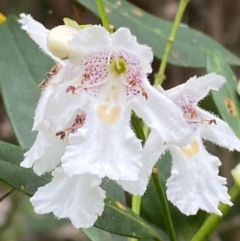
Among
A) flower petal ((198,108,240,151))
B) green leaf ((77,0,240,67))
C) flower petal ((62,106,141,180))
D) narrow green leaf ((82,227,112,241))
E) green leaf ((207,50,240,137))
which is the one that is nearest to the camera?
flower petal ((62,106,141,180))

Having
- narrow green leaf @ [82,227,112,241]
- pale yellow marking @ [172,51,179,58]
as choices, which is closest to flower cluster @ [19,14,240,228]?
narrow green leaf @ [82,227,112,241]

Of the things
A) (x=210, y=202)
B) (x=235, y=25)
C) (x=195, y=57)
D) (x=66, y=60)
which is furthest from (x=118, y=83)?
(x=235, y=25)

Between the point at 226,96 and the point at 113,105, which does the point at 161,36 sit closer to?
the point at 226,96

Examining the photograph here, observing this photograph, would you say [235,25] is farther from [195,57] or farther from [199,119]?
[199,119]

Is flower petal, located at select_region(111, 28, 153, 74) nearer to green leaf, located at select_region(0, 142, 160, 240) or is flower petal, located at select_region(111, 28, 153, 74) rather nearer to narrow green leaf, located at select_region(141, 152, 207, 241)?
green leaf, located at select_region(0, 142, 160, 240)

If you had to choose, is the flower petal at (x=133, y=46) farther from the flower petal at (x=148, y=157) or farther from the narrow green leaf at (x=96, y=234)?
the narrow green leaf at (x=96, y=234)

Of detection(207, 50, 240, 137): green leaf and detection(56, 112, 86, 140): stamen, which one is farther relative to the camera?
detection(207, 50, 240, 137): green leaf

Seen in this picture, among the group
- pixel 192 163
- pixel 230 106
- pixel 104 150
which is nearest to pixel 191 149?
pixel 192 163
